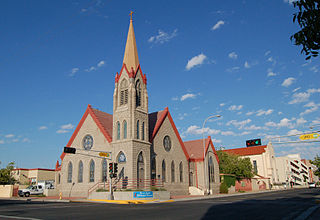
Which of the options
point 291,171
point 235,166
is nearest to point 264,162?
point 235,166

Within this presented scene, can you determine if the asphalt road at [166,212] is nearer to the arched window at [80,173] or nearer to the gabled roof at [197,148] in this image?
the arched window at [80,173]

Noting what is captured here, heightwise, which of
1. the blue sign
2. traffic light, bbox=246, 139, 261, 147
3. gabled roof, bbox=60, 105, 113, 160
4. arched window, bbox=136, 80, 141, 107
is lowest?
the blue sign

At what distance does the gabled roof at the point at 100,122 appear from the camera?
37572mm

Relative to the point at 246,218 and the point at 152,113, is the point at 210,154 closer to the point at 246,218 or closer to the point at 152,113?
the point at 152,113

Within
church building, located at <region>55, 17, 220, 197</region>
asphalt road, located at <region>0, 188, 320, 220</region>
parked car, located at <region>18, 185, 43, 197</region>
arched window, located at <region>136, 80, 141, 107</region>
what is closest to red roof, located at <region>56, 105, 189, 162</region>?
church building, located at <region>55, 17, 220, 197</region>

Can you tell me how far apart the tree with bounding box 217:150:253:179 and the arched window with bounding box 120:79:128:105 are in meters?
30.7

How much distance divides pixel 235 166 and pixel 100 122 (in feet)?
103

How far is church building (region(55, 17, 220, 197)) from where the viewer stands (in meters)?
33.7

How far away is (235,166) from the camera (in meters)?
56.2

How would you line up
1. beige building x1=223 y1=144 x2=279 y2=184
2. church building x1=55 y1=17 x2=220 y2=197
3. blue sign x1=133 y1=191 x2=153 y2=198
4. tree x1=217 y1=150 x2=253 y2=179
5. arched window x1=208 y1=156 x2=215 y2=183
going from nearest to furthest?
blue sign x1=133 y1=191 x2=153 y2=198
church building x1=55 y1=17 x2=220 y2=197
arched window x1=208 y1=156 x2=215 y2=183
tree x1=217 y1=150 x2=253 y2=179
beige building x1=223 y1=144 x2=279 y2=184

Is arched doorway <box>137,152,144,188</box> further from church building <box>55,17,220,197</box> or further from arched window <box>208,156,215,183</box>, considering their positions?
arched window <box>208,156,215,183</box>

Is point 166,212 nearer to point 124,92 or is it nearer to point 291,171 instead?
point 124,92

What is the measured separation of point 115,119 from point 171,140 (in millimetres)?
10546

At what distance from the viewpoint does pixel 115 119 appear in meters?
36.0
